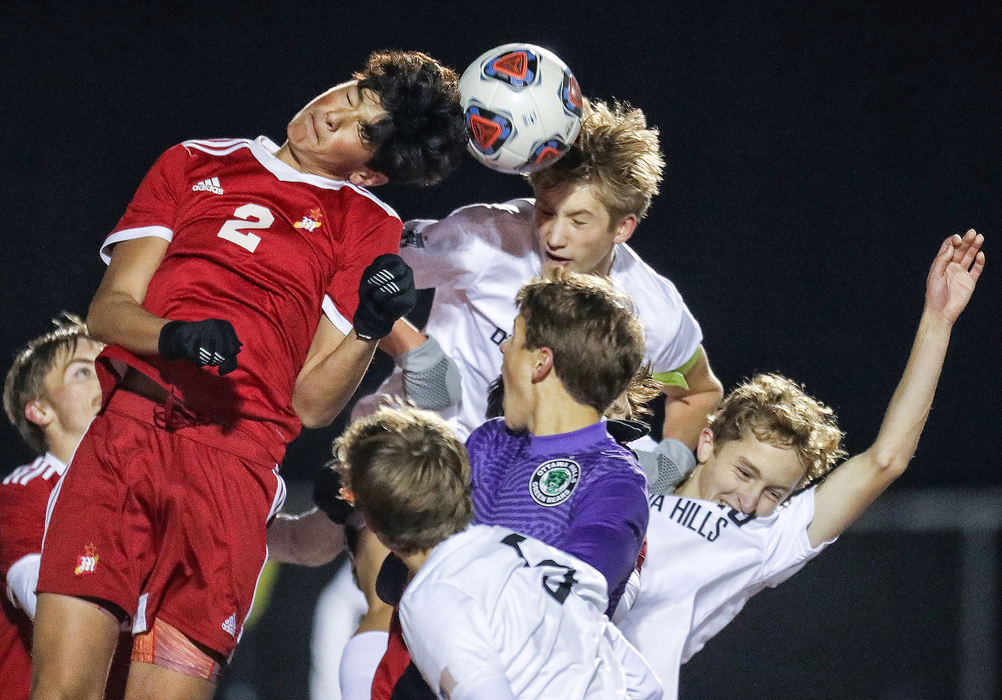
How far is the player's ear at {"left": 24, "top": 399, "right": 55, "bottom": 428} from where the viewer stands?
296 centimetres

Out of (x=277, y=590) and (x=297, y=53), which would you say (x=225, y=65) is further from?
(x=277, y=590)

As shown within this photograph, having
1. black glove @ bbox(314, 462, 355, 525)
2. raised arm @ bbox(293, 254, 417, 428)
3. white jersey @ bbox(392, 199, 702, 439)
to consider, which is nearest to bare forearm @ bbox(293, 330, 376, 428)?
raised arm @ bbox(293, 254, 417, 428)

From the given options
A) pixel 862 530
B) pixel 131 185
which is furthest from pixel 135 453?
pixel 862 530

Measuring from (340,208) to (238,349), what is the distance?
0.55 metres

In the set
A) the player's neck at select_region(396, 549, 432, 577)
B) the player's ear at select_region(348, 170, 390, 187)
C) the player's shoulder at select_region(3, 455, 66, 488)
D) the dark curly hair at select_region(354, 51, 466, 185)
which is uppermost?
the dark curly hair at select_region(354, 51, 466, 185)

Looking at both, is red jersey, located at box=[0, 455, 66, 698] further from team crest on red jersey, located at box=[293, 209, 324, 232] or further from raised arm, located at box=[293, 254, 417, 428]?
team crest on red jersey, located at box=[293, 209, 324, 232]

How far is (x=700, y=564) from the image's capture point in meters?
2.89

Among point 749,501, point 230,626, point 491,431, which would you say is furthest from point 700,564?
point 230,626

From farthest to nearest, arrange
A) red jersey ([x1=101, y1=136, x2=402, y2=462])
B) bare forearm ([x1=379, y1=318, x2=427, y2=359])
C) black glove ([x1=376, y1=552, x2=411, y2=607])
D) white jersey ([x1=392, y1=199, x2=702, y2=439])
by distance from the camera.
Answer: white jersey ([x1=392, y1=199, x2=702, y2=439]), bare forearm ([x1=379, y1=318, x2=427, y2=359]), red jersey ([x1=101, y1=136, x2=402, y2=462]), black glove ([x1=376, y1=552, x2=411, y2=607])

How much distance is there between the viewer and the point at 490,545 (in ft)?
6.31

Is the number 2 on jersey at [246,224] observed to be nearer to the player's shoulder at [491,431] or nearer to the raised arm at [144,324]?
the raised arm at [144,324]

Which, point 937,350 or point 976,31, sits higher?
point 976,31

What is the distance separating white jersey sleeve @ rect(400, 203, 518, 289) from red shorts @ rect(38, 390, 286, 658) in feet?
2.92

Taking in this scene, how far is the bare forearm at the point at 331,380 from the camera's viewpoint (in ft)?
8.21
